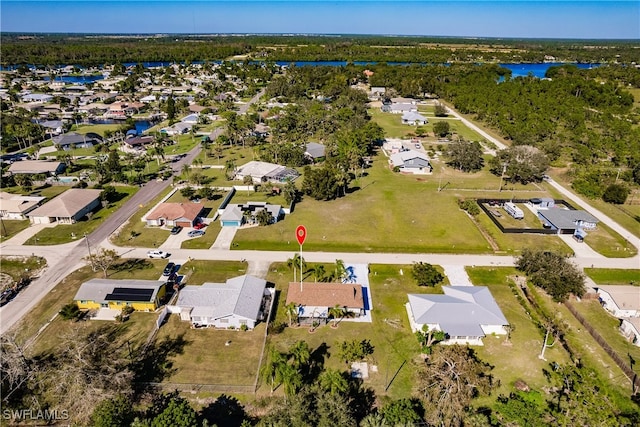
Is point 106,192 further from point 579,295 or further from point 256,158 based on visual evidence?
point 579,295

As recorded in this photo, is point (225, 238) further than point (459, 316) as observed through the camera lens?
Yes

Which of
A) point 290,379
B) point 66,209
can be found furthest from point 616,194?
point 66,209

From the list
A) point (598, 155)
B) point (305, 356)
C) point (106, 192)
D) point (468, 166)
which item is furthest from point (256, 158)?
point (598, 155)

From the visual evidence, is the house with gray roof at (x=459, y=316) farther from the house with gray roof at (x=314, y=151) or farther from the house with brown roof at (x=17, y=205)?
the house with brown roof at (x=17, y=205)

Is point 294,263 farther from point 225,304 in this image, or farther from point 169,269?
point 169,269

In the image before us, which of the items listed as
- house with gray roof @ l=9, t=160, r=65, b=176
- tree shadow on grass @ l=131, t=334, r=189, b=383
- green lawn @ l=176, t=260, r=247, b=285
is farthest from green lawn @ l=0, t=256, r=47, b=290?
house with gray roof @ l=9, t=160, r=65, b=176

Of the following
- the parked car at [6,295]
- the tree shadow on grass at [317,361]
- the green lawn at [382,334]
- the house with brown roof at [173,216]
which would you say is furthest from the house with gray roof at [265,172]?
the tree shadow on grass at [317,361]

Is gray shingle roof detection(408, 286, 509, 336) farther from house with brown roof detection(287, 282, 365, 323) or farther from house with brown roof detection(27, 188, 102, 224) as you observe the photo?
house with brown roof detection(27, 188, 102, 224)
